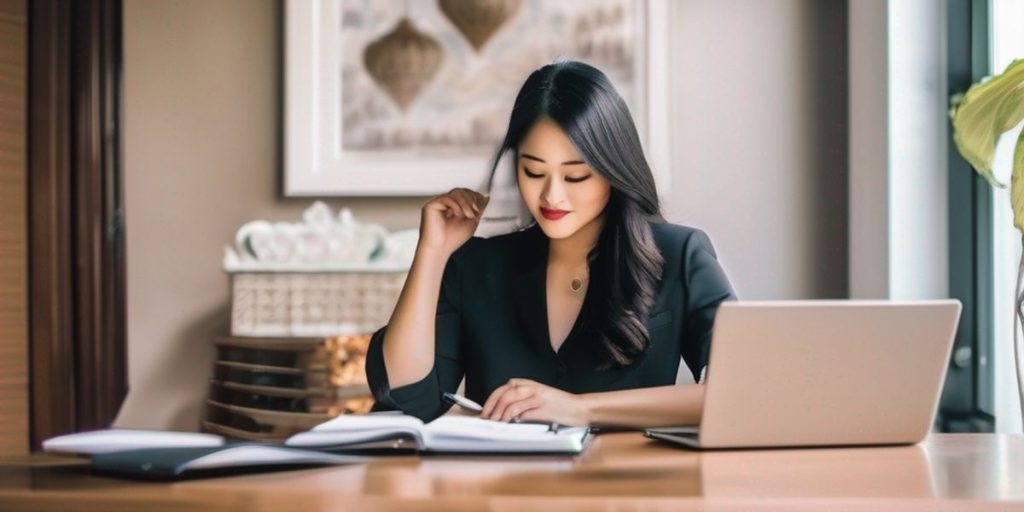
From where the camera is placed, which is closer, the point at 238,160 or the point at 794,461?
the point at 794,461

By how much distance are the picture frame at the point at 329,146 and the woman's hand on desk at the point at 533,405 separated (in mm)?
1715

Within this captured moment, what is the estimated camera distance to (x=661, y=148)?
3188 mm

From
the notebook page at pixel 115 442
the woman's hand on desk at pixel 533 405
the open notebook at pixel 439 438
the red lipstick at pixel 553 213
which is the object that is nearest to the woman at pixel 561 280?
the red lipstick at pixel 553 213

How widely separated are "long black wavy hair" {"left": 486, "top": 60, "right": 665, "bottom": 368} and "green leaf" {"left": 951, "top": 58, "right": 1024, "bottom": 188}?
0.46 metres

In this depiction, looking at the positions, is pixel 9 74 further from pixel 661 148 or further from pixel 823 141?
pixel 823 141

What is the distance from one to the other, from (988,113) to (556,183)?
2.05 ft

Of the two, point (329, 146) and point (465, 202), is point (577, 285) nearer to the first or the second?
point (465, 202)

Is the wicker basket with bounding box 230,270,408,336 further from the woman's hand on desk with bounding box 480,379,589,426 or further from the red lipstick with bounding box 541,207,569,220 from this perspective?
the woman's hand on desk with bounding box 480,379,589,426

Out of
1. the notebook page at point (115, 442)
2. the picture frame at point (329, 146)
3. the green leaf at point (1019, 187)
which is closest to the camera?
the notebook page at point (115, 442)

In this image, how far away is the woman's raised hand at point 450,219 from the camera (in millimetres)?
1830

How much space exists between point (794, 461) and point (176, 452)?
0.57 meters

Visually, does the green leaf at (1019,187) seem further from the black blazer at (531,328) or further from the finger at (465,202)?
the finger at (465,202)

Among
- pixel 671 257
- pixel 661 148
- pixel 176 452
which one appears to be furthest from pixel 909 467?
pixel 661 148

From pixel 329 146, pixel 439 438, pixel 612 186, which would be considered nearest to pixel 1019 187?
pixel 612 186
